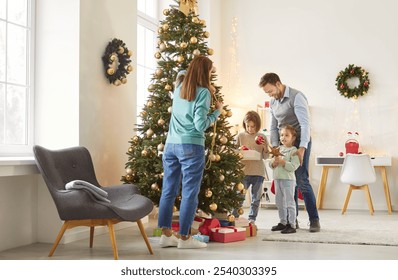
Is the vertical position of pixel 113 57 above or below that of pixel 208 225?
above

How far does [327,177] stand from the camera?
328 inches

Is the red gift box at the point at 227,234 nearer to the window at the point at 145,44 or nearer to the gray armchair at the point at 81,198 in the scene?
the gray armchair at the point at 81,198

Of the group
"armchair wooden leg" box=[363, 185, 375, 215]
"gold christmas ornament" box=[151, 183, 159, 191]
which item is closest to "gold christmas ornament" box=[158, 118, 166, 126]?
"gold christmas ornament" box=[151, 183, 159, 191]

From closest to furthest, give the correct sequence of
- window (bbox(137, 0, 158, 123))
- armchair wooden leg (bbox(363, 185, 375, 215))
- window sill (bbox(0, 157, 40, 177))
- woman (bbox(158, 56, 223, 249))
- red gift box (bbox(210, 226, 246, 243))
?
window sill (bbox(0, 157, 40, 177))
woman (bbox(158, 56, 223, 249))
red gift box (bbox(210, 226, 246, 243))
window (bbox(137, 0, 158, 123))
armchair wooden leg (bbox(363, 185, 375, 215))

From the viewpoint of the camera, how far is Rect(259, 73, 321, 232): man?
5.39 metres

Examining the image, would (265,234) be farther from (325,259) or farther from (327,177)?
(327,177)

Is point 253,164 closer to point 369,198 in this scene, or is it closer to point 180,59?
point 180,59

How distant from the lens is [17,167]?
4.40 m

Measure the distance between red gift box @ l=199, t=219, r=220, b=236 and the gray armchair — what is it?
71cm

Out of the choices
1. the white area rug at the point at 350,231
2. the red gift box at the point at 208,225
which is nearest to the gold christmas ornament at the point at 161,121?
the red gift box at the point at 208,225

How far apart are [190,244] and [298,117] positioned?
1566 millimetres

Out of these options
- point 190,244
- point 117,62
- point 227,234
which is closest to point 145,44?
point 117,62

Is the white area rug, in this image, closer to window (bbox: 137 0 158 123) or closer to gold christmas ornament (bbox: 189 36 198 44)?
gold christmas ornament (bbox: 189 36 198 44)

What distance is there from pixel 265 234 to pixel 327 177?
3166mm
